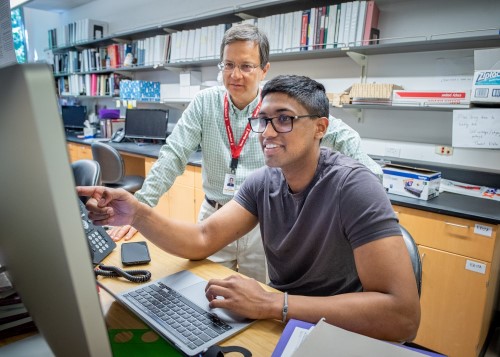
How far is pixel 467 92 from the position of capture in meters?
2.04

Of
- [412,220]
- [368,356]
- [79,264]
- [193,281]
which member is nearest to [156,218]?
[193,281]

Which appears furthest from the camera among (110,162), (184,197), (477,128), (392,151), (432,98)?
(184,197)

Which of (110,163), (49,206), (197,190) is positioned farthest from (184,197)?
(49,206)

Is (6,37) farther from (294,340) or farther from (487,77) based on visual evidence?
(487,77)

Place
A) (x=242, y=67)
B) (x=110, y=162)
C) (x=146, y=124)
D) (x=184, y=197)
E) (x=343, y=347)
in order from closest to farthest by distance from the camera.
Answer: (x=343, y=347) → (x=242, y=67) → (x=110, y=162) → (x=184, y=197) → (x=146, y=124)

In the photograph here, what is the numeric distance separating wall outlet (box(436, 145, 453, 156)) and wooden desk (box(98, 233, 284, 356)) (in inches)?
71.5

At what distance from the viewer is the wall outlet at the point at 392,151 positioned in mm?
2499

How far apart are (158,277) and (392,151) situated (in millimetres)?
2021

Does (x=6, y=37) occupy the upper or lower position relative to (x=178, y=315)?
upper

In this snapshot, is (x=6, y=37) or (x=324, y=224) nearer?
(x=324, y=224)

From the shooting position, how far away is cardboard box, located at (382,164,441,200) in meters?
2.00

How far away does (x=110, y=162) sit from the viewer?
10.0 ft

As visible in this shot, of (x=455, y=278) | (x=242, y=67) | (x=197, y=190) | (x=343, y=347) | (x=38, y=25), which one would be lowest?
(x=455, y=278)

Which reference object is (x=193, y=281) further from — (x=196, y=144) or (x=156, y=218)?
(x=196, y=144)
